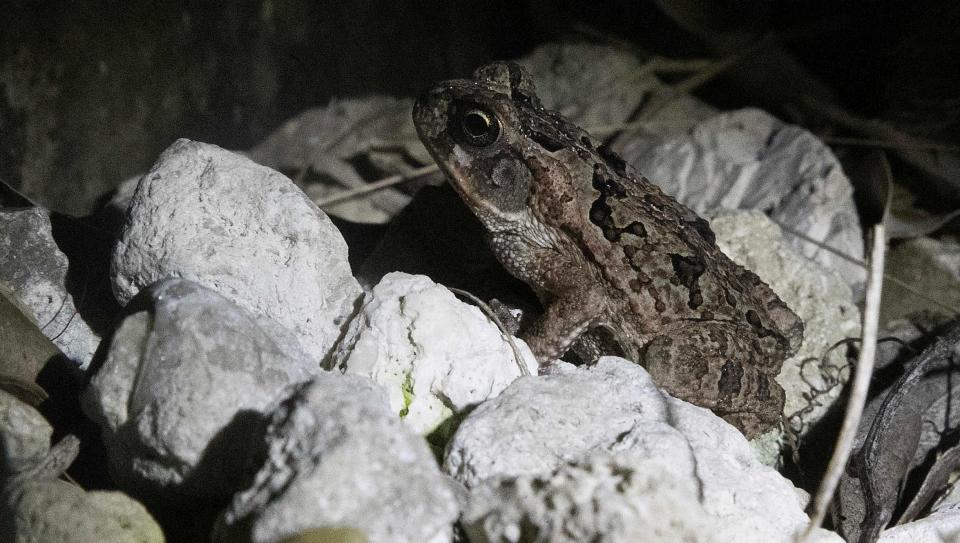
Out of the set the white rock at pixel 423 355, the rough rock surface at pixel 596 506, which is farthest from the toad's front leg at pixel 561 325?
the rough rock surface at pixel 596 506

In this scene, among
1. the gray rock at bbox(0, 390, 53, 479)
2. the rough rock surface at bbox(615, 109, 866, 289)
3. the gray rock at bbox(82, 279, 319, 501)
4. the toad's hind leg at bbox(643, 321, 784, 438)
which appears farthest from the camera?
the rough rock surface at bbox(615, 109, 866, 289)

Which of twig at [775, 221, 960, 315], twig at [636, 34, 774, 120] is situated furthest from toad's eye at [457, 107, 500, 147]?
twig at [636, 34, 774, 120]

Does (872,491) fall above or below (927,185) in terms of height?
below

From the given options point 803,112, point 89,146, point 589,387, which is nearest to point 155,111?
point 89,146

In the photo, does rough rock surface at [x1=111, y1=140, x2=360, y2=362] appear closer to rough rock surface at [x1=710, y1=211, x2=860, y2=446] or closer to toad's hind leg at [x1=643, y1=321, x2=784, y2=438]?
toad's hind leg at [x1=643, y1=321, x2=784, y2=438]

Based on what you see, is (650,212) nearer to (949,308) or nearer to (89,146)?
(949,308)

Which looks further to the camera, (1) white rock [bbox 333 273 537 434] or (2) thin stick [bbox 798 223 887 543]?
(1) white rock [bbox 333 273 537 434]
